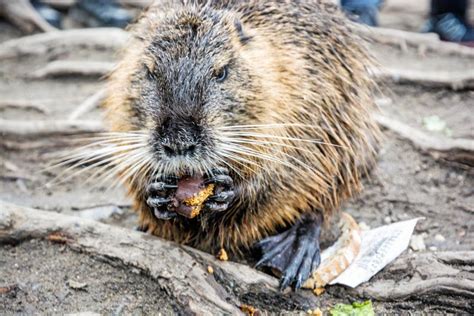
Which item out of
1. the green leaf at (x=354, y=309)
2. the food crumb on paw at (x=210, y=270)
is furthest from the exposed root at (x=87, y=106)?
the green leaf at (x=354, y=309)

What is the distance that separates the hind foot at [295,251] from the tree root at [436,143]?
986mm

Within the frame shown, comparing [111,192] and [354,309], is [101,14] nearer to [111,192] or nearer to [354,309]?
[111,192]

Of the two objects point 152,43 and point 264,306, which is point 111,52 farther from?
point 264,306

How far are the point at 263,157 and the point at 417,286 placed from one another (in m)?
0.79

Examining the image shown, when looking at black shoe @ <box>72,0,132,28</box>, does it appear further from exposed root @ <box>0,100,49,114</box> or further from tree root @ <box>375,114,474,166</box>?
tree root @ <box>375,114,474,166</box>

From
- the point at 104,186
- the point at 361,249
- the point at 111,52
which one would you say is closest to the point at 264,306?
the point at 361,249

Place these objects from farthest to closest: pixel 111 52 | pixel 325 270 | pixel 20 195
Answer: pixel 111 52 → pixel 20 195 → pixel 325 270

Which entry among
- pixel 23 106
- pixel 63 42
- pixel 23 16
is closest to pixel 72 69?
pixel 63 42

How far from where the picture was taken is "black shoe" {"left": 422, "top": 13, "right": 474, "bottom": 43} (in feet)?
17.2

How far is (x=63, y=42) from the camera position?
516cm

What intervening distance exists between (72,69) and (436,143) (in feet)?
8.31

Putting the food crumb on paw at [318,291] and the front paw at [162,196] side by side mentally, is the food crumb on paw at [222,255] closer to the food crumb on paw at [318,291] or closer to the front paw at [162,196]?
the front paw at [162,196]

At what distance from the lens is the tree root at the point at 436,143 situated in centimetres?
369

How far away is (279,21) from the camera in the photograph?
3.02 meters
